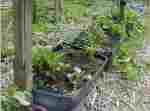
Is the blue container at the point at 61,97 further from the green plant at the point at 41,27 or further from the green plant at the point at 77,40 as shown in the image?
the green plant at the point at 41,27

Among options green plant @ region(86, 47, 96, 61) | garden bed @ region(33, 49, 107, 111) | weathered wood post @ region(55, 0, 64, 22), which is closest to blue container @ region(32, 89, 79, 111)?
garden bed @ region(33, 49, 107, 111)

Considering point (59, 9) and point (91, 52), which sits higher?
point (59, 9)

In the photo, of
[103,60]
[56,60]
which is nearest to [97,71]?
[103,60]

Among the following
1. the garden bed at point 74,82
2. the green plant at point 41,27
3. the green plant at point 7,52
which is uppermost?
the green plant at point 41,27

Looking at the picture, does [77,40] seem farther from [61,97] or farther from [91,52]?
[61,97]

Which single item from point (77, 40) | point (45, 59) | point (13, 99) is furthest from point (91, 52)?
point (13, 99)

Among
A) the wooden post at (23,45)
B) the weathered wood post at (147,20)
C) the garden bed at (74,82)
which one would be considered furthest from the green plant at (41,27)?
the weathered wood post at (147,20)

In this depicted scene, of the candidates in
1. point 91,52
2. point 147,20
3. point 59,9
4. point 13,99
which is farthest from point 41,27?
point 147,20

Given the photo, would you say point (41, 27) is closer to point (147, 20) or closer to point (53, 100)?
point (53, 100)

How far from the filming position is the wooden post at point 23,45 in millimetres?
1450

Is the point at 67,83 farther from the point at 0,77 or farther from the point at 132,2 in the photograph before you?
the point at 132,2

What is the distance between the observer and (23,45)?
58.3 inches

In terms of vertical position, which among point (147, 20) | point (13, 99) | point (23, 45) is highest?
point (147, 20)

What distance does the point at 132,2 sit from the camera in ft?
4.58
